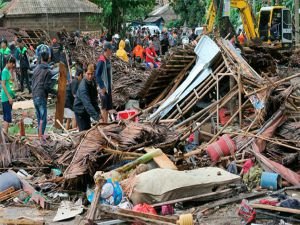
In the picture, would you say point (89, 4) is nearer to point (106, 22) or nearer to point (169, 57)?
point (106, 22)

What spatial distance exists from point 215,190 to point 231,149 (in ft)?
5.10

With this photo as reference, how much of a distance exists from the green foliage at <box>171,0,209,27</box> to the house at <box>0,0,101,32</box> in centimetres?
1625

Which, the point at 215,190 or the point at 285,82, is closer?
the point at 215,190

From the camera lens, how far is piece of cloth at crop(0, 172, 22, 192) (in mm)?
9392

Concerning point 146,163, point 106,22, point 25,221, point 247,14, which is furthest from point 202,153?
point 106,22

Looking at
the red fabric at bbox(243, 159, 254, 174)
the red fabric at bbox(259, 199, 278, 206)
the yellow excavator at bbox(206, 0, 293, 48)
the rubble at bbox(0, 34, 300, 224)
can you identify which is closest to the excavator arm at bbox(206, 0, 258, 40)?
the yellow excavator at bbox(206, 0, 293, 48)

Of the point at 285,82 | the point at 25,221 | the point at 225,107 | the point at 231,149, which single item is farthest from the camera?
the point at 225,107

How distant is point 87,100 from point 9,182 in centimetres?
246

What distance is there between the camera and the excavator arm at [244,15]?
99.6ft

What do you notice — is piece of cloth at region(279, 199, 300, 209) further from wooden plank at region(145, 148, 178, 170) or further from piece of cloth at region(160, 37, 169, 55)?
piece of cloth at region(160, 37, 169, 55)

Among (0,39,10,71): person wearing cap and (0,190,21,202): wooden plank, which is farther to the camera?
(0,39,10,71): person wearing cap

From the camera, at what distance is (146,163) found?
9.28 meters

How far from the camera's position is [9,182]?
31.0ft

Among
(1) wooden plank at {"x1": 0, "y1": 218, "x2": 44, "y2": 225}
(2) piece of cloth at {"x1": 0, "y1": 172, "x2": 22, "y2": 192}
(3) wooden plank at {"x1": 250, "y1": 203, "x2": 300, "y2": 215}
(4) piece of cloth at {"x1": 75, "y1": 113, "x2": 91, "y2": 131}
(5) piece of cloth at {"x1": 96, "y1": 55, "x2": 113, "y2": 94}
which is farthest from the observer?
(5) piece of cloth at {"x1": 96, "y1": 55, "x2": 113, "y2": 94}
